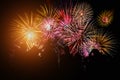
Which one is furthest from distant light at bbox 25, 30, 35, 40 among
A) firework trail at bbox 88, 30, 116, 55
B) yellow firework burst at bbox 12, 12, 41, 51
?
firework trail at bbox 88, 30, 116, 55

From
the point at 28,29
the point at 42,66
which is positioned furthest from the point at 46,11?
the point at 42,66

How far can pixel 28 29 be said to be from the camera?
3325 cm

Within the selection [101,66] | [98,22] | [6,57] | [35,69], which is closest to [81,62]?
[101,66]

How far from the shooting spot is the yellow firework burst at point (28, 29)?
32094 mm

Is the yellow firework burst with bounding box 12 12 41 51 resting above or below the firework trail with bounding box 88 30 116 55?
above

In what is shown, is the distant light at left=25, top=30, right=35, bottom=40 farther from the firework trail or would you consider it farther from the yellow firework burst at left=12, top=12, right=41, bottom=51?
the firework trail

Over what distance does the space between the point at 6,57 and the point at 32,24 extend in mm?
13098

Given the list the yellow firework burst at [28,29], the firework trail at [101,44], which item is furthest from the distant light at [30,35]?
the firework trail at [101,44]

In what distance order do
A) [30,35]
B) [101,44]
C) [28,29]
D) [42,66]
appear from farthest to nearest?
[101,44]
[30,35]
[28,29]
[42,66]

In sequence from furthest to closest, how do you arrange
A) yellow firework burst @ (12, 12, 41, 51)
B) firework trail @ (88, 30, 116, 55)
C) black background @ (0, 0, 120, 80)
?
1. firework trail @ (88, 30, 116, 55)
2. yellow firework burst @ (12, 12, 41, 51)
3. black background @ (0, 0, 120, 80)

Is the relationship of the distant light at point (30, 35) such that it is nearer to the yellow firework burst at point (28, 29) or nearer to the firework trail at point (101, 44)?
the yellow firework burst at point (28, 29)

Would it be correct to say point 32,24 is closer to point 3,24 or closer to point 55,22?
point 55,22

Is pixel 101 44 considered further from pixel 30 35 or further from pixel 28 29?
pixel 28 29

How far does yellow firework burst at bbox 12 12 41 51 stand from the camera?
32094mm
